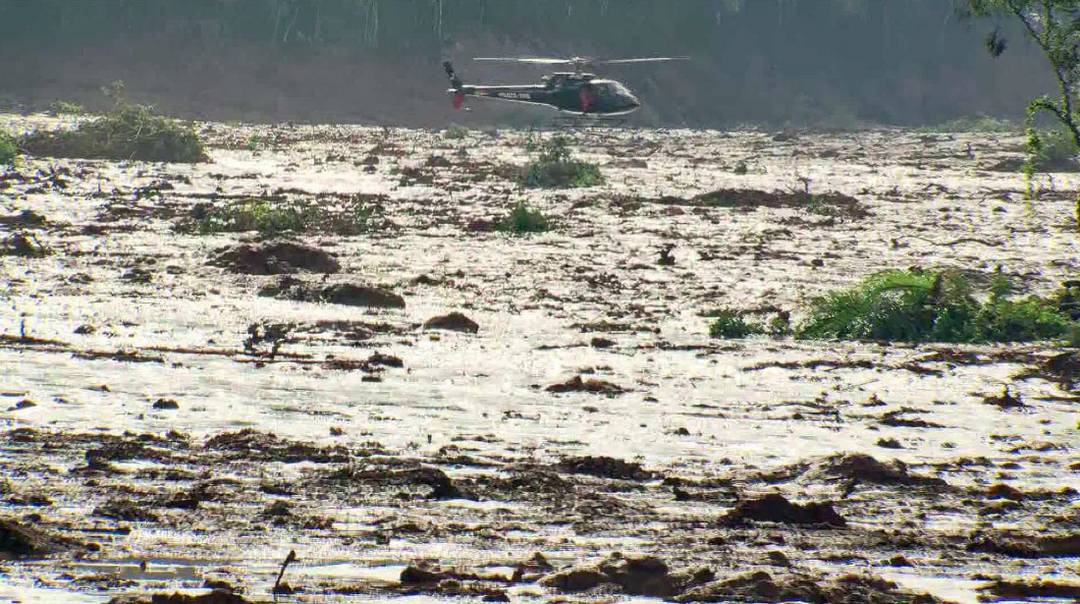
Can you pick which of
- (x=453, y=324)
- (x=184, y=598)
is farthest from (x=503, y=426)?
(x=453, y=324)

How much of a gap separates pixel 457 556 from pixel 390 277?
31.2 ft

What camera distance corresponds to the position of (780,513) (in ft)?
19.5

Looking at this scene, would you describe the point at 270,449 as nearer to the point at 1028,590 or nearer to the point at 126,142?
the point at 1028,590

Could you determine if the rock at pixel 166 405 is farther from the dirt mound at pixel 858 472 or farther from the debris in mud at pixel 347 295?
the debris in mud at pixel 347 295

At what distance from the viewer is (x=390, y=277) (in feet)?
47.9

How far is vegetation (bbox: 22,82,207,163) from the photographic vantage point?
29.4 meters

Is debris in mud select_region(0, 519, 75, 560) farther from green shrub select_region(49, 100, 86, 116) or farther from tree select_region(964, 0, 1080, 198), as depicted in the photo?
green shrub select_region(49, 100, 86, 116)

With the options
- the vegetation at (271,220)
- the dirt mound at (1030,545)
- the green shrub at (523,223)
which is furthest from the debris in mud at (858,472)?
the green shrub at (523,223)

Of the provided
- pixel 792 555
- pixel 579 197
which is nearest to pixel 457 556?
pixel 792 555

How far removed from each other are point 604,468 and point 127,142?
24845 mm

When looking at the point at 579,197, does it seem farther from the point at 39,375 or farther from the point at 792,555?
the point at 792,555

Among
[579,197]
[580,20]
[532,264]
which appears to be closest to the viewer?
[532,264]

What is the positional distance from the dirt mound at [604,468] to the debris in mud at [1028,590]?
1.99 meters

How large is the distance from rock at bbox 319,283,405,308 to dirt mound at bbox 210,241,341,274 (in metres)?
1.67
